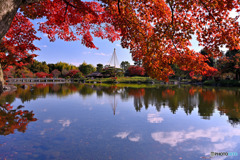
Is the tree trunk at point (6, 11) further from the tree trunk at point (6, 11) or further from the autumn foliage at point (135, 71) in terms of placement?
the autumn foliage at point (135, 71)

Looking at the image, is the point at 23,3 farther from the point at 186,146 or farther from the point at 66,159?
the point at 186,146

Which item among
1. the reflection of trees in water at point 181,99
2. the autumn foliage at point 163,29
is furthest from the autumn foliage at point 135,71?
the autumn foliage at point 163,29

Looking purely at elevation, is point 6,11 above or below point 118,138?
above

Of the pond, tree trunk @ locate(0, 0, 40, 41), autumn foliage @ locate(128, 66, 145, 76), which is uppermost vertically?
autumn foliage @ locate(128, 66, 145, 76)

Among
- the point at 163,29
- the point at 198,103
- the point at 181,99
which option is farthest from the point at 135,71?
the point at 163,29

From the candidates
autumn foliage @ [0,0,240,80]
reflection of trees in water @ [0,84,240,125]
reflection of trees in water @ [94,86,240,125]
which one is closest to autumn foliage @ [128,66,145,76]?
reflection of trees in water @ [0,84,240,125]

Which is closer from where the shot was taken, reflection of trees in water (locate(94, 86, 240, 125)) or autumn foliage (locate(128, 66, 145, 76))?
reflection of trees in water (locate(94, 86, 240, 125))

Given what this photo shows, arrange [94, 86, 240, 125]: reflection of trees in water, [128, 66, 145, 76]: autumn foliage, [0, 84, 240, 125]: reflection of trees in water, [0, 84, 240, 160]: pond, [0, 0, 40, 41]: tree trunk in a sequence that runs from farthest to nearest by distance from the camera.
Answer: [128, 66, 145, 76]: autumn foliage → [0, 84, 240, 125]: reflection of trees in water → [94, 86, 240, 125]: reflection of trees in water → [0, 84, 240, 160]: pond → [0, 0, 40, 41]: tree trunk

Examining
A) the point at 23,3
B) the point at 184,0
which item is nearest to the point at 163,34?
the point at 184,0

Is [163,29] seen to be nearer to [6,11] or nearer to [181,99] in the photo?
[6,11]

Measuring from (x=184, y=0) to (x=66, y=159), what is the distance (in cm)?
423

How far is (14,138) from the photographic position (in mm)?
A: 3527

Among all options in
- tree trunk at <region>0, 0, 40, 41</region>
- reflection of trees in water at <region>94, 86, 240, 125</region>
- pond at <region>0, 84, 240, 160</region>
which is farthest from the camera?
reflection of trees in water at <region>94, 86, 240, 125</region>

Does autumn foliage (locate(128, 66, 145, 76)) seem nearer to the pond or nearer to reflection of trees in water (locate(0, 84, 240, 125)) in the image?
reflection of trees in water (locate(0, 84, 240, 125))
